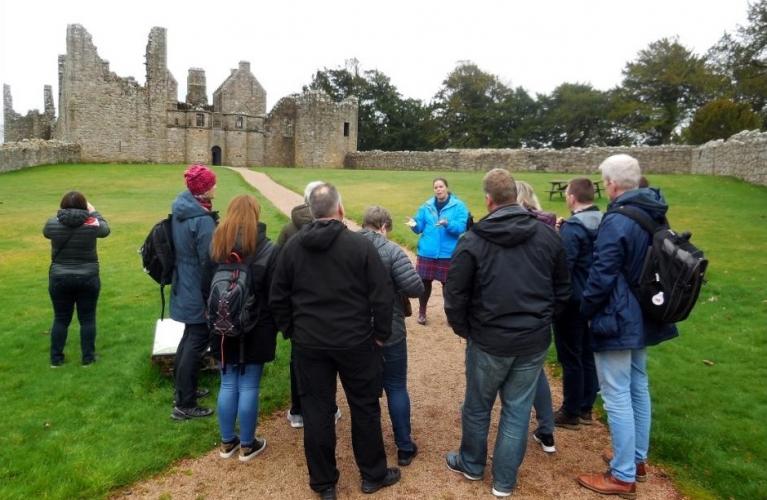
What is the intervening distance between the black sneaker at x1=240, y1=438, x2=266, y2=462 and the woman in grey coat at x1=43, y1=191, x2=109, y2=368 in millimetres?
2900

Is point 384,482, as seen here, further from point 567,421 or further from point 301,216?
point 301,216

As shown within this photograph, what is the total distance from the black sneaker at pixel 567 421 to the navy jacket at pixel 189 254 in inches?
123

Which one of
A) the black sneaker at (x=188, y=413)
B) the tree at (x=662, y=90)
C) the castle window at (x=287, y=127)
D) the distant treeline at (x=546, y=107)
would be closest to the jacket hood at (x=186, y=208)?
the black sneaker at (x=188, y=413)

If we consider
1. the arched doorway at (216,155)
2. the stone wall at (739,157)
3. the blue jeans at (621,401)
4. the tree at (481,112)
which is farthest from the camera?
the tree at (481,112)

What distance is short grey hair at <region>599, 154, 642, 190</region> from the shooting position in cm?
369

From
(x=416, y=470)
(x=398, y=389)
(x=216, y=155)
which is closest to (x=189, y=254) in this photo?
(x=398, y=389)

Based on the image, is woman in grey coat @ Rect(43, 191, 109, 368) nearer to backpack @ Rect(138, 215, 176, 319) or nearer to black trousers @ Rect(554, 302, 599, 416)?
backpack @ Rect(138, 215, 176, 319)

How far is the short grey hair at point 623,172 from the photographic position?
3694 millimetres

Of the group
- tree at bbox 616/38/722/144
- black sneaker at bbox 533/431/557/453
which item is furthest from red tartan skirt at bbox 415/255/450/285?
tree at bbox 616/38/722/144

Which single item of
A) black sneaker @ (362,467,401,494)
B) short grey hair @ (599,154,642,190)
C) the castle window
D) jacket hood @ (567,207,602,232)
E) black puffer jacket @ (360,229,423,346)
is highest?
the castle window

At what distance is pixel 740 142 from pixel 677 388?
19.2 m

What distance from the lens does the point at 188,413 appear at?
4.86 m

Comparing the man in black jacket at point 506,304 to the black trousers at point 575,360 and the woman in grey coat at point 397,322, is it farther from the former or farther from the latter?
the black trousers at point 575,360

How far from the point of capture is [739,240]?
11711mm
